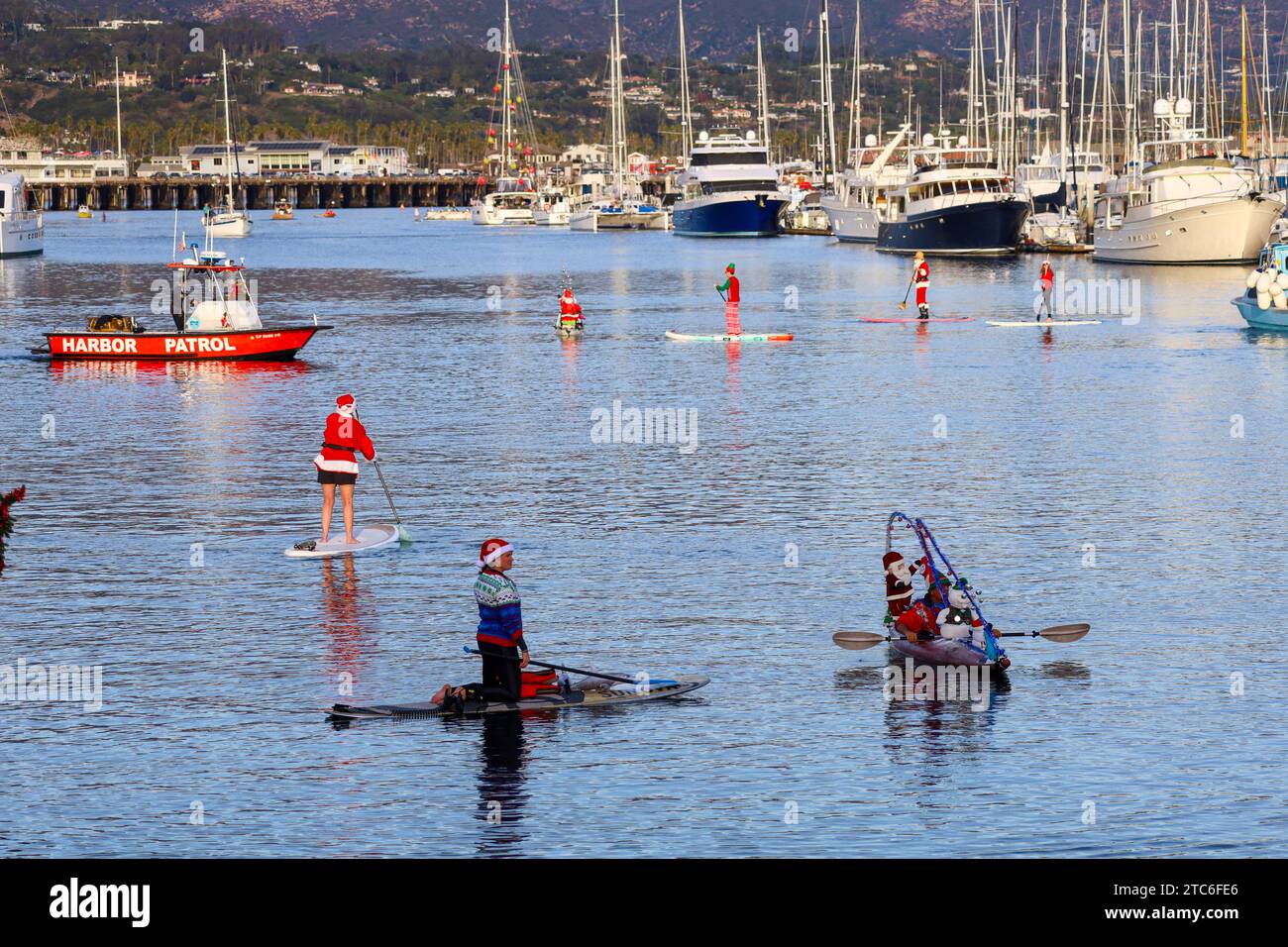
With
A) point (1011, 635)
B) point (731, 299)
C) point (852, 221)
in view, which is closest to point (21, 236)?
point (852, 221)

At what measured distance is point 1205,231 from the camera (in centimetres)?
10569

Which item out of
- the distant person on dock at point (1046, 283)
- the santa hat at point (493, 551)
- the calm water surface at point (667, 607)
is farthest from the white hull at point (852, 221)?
the santa hat at point (493, 551)

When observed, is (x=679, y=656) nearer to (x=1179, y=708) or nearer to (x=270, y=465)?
(x=1179, y=708)

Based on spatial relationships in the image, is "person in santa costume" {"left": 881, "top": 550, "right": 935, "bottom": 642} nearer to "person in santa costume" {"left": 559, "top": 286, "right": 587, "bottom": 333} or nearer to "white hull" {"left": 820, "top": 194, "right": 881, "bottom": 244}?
"person in santa costume" {"left": 559, "top": 286, "right": 587, "bottom": 333}

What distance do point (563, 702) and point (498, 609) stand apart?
1700 millimetres

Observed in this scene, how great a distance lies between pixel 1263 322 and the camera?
227ft

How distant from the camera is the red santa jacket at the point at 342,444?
96.0ft

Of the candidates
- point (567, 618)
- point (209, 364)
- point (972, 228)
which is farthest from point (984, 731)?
point (972, 228)

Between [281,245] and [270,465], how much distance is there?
153m

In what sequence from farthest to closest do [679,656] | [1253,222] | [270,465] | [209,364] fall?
1. [1253,222]
2. [209,364]
3. [270,465]
4. [679,656]
